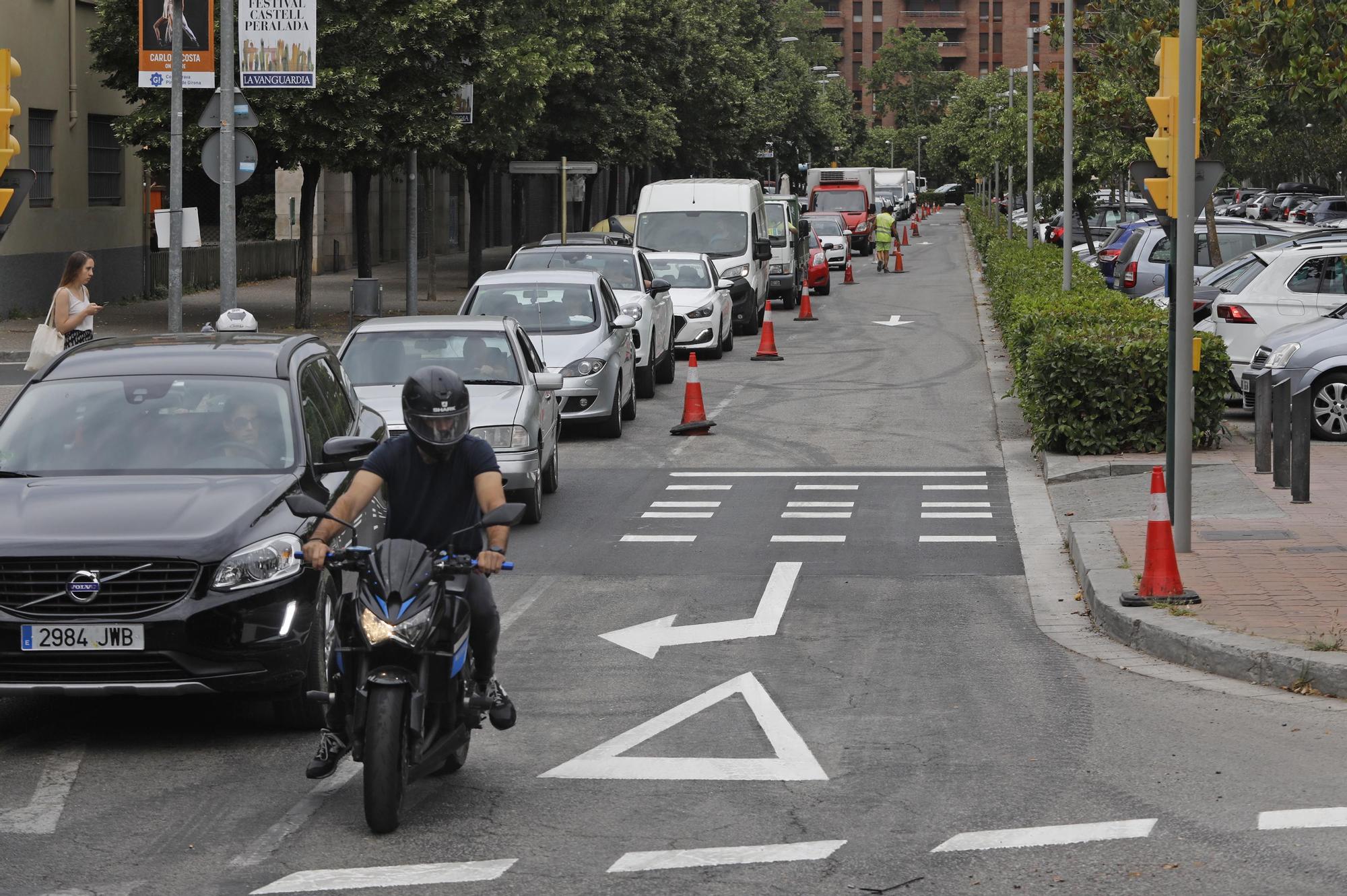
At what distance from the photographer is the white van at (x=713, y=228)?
32000 mm

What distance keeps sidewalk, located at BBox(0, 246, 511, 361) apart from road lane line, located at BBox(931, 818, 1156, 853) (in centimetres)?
1724

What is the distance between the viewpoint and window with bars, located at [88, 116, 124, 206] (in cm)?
3450

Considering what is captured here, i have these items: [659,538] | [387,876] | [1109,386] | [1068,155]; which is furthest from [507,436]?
[1068,155]

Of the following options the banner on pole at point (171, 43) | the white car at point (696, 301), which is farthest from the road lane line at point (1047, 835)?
the white car at point (696, 301)

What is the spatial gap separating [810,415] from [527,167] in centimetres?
1892

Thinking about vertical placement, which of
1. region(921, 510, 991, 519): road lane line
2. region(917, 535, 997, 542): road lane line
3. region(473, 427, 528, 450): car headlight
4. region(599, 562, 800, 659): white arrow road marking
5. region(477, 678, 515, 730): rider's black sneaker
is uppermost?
region(473, 427, 528, 450): car headlight

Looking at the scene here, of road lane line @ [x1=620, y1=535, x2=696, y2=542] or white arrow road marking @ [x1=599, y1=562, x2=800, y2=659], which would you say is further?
road lane line @ [x1=620, y1=535, x2=696, y2=542]

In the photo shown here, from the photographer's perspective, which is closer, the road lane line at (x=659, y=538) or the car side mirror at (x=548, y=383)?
the road lane line at (x=659, y=538)

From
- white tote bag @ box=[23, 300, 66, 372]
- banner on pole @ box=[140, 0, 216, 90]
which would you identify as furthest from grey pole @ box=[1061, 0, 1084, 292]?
white tote bag @ box=[23, 300, 66, 372]

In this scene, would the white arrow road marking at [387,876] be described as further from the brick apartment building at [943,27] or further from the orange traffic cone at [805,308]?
the brick apartment building at [943,27]

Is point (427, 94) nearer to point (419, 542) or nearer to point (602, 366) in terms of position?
point (602, 366)

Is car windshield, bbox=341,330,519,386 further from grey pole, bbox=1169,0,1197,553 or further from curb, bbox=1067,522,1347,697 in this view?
curb, bbox=1067,522,1347,697

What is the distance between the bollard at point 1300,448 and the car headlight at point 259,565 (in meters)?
7.78

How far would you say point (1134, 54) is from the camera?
93.5 ft
